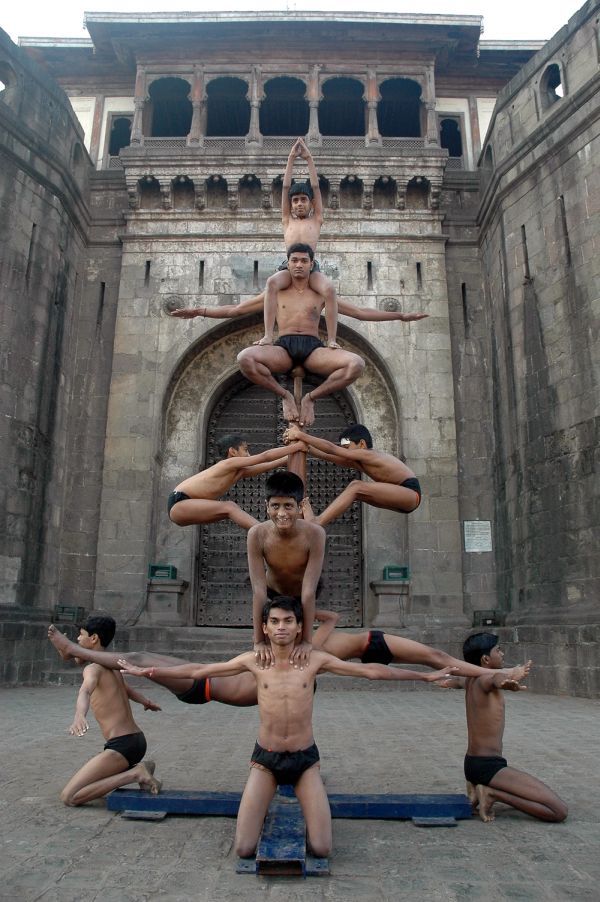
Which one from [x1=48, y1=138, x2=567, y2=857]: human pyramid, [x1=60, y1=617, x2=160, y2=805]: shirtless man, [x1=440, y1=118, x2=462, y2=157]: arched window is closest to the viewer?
[x1=48, y1=138, x2=567, y2=857]: human pyramid

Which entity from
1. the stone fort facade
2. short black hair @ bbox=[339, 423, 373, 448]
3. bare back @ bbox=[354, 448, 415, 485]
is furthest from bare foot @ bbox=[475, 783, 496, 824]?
the stone fort facade

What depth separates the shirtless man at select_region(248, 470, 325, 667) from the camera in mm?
5293

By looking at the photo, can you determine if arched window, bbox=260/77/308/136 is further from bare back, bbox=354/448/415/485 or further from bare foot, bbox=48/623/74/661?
bare foot, bbox=48/623/74/661

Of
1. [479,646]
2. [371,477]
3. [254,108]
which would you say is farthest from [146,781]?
[254,108]

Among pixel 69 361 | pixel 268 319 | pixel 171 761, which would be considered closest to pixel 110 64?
pixel 69 361

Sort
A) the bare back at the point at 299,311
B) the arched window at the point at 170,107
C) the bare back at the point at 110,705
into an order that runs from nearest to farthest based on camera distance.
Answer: the bare back at the point at 110,705 < the bare back at the point at 299,311 < the arched window at the point at 170,107

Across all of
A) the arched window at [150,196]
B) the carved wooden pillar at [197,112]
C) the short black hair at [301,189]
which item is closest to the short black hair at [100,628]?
the short black hair at [301,189]

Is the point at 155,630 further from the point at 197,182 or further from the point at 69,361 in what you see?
the point at 197,182

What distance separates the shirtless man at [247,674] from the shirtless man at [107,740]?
0.78 feet

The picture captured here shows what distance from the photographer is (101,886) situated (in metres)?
3.76

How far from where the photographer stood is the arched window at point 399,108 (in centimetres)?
1980

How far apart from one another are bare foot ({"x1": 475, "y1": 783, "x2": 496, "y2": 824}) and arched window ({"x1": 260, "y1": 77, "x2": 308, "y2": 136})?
1874 centimetres

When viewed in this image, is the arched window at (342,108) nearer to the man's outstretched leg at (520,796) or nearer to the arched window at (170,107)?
the arched window at (170,107)

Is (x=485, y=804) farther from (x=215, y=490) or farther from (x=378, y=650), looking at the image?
(x=215, y=490)
